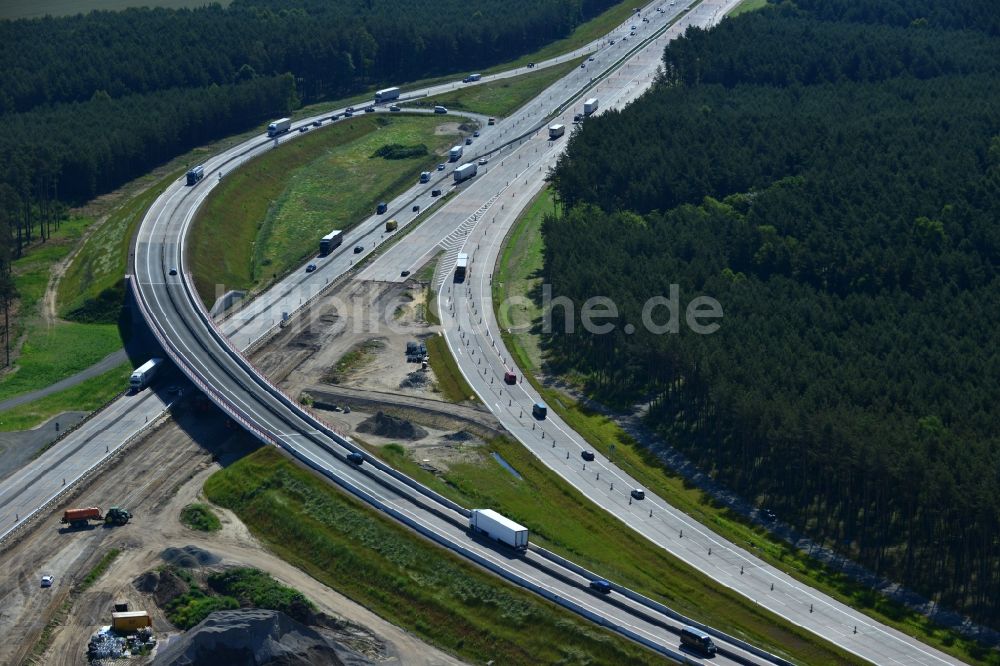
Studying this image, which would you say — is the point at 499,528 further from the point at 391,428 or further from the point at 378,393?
the point at 378,393

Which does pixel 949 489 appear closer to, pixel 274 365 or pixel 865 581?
pixel 865 581

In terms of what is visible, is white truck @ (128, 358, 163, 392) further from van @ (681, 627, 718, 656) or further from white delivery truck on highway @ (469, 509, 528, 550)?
van @ (681, 627, 718, 656)

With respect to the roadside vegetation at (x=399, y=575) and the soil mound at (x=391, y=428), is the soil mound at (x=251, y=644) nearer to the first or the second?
the roadside vegetation at (x=399, y=575)

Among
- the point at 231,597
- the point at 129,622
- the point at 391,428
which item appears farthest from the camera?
the point at 391,428

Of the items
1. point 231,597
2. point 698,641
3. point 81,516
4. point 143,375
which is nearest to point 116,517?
point 81,516

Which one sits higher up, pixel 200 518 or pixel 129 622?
pixel 200 518

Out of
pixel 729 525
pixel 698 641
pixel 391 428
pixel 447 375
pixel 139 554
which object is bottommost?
pixel 729 525
